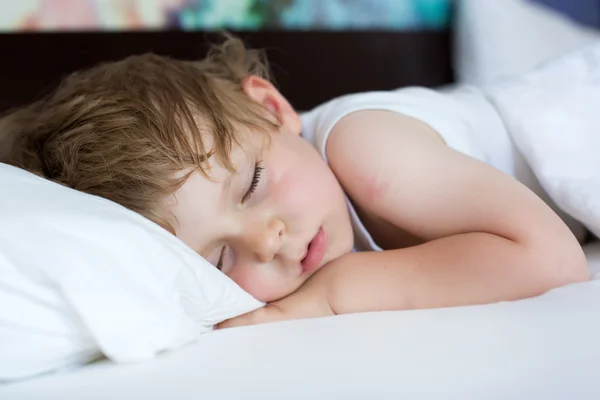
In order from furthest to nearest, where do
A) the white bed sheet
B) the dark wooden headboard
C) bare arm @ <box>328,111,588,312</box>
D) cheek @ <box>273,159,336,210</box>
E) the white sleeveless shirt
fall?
the dark wooden headboard → the white sleeveless shirt → cheek @ <box>273,159,336,210</box> → bare arm @ <box>328,111,588,312</box> → the white bed sheet

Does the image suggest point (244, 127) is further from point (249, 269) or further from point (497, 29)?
point (497, 29)

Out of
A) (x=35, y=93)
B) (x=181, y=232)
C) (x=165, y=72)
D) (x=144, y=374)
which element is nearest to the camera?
(x=144, y=374)

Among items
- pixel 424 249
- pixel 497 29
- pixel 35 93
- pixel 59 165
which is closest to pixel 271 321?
pixel 424 249

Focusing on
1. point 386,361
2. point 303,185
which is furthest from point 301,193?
point 386,361

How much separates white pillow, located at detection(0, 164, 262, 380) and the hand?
5.6 inches

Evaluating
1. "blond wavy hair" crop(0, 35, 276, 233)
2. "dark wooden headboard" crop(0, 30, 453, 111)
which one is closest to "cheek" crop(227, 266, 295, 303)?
"blond wavy hair" crop(0, 35, 276, 233)

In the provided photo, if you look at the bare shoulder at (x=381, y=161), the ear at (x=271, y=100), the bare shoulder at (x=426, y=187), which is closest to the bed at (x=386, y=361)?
the bare shoulder at (x=426, y=187)

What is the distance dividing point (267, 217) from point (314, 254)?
0.28 feet

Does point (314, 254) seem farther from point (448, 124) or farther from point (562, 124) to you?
point (562, 124)

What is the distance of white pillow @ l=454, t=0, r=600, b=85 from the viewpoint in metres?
1.72

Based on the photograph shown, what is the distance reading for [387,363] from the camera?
548 millimetres

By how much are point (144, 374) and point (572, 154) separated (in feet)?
2.39

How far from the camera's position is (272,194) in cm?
83

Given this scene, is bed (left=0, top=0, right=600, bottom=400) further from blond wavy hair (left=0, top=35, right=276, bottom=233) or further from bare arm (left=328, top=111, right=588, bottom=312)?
blond wavy hair (left=0, top=35, right=276, bottom=233)
